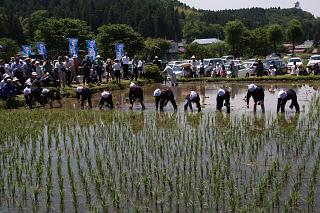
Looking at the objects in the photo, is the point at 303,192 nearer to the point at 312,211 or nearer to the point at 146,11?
the point at 312,211

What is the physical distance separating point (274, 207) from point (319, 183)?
1.39 metres

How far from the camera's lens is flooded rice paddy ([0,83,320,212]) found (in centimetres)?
705

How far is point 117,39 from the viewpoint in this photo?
66.8 meters

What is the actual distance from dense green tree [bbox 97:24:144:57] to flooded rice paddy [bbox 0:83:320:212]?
165 feet

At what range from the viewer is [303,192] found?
23.9 ft

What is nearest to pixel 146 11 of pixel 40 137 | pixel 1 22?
pixel 1 22

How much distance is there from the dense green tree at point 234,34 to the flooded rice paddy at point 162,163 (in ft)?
216

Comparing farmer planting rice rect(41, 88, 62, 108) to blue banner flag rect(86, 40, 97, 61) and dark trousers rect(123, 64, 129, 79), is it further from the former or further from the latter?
blue banner flag rect(86, 40, 97, 61)

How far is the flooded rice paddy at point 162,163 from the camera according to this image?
7.05 metres

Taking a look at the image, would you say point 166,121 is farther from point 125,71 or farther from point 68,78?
point 125,71

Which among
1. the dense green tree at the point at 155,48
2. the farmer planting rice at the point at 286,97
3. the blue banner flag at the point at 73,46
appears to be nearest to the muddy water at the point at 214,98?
the farmer planting rice at the point at 286,97

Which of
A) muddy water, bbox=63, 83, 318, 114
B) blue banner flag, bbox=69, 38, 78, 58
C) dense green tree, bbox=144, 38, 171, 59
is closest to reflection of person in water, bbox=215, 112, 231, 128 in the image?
muddy water, bbox=63, 83, 318, 114

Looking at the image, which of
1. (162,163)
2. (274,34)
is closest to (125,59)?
(162,163)

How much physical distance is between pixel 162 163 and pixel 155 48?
77.8m
